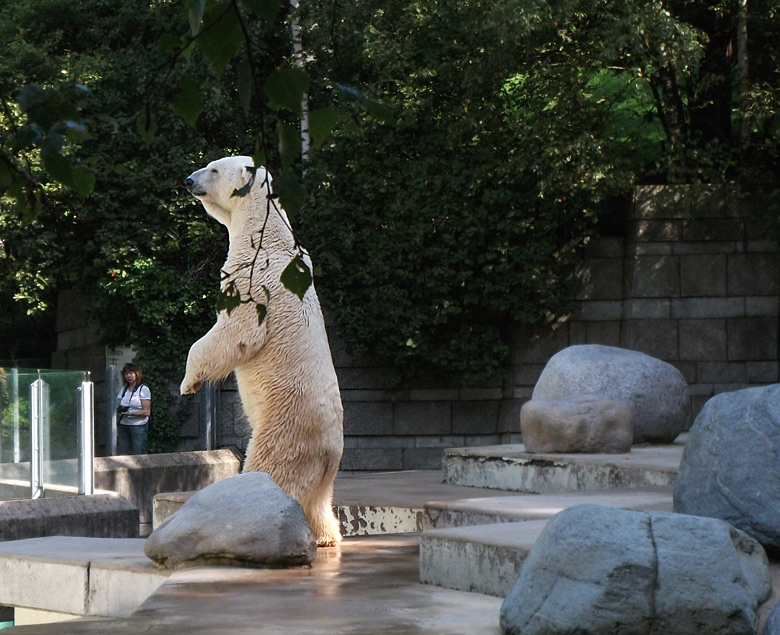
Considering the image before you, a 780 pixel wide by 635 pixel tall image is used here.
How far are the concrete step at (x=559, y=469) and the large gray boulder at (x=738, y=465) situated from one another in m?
2.31

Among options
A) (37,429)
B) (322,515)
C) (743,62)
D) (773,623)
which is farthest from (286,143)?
(743,62)

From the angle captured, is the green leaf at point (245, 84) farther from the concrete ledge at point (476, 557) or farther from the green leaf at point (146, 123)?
the concrete ledge at point (476, 557)

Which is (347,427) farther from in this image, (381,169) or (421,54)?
(421,54)

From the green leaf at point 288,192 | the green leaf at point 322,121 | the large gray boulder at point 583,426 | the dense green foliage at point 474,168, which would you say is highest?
the dense green foliage at point 474,168

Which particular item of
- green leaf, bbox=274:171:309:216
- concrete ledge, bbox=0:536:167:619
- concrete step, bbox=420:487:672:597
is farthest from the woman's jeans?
green leaf, bbox=274:171:309:216

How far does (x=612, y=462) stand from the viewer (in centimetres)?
818

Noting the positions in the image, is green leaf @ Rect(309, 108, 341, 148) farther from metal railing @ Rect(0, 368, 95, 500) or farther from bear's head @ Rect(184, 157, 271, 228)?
metal railing @ Rect(0, 368, 95, 500)

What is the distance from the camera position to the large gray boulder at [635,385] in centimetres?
976

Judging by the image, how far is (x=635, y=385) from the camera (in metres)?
9.78

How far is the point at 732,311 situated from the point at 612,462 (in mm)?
7068

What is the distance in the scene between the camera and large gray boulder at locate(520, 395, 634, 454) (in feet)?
29.1

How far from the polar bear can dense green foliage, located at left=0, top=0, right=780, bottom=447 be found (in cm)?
711

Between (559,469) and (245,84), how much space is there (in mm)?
6498

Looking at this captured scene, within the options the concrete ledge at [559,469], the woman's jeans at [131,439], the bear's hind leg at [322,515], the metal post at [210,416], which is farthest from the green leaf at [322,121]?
the metal post at [210,416]
